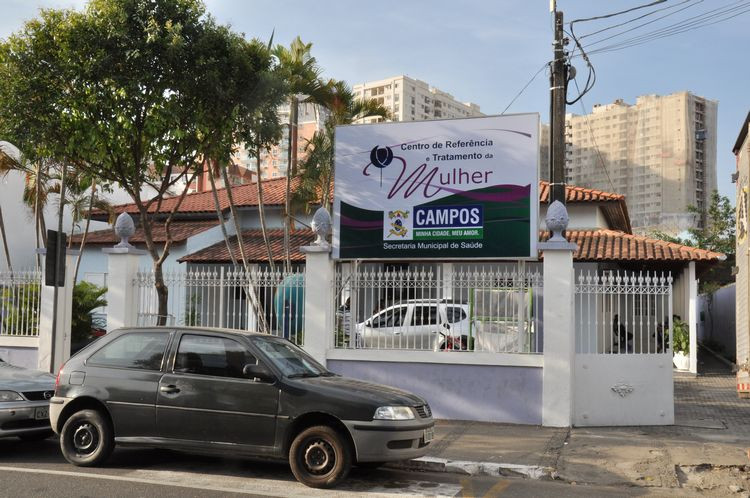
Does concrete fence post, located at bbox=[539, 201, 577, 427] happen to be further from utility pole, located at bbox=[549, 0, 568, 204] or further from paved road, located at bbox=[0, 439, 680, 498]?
paved road, located at bbox=[0, 439, 680, 498]

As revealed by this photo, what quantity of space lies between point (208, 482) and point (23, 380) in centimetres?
326

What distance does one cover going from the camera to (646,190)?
2157 inches

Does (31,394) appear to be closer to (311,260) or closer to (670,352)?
(311,260)

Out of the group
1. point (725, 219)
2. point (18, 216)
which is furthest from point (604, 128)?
point (18, 216)

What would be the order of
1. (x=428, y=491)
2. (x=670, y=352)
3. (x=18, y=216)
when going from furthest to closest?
(x=18, y=216) → (x=670, y=352) → (x=428, y=491)

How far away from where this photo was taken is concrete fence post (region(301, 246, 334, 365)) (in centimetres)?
1134

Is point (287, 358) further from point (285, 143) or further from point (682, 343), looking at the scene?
point (285, 143)

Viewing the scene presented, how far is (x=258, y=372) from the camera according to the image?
7168mm

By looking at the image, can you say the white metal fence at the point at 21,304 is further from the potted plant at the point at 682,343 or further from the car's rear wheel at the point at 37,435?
the potted plant at the point at 682,343

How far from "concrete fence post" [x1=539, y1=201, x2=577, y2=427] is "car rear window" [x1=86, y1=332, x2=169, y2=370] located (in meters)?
5.41

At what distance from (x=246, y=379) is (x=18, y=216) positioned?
2463 centimetres

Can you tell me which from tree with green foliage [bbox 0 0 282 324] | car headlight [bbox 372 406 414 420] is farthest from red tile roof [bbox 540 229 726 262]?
car headlight [bbox 372 406 414 420]

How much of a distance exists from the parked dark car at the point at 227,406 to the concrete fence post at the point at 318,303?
10.8 feet

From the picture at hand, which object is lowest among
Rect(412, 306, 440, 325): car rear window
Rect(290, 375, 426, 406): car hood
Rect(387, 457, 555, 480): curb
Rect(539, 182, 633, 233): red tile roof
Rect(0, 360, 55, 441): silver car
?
Rect(387, 457, 555, 480): curb
